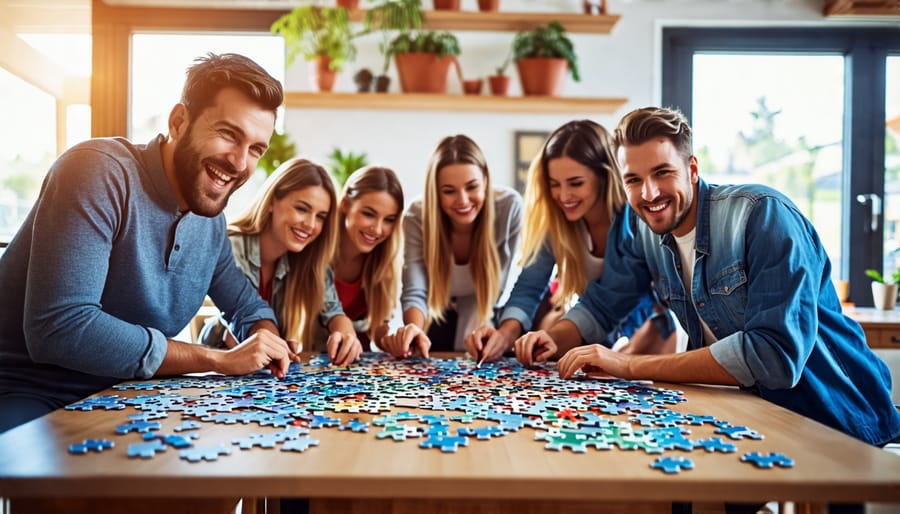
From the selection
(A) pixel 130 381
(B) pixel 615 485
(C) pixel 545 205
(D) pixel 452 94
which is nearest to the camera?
(B) pixel 615 485

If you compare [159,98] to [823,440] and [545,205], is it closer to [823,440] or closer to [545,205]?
[545,205]

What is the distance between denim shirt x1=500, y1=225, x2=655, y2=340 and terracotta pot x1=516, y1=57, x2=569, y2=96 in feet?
7.08

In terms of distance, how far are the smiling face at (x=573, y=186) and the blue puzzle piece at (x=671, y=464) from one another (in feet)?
5.58

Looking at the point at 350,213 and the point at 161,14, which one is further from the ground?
the point at 161,14

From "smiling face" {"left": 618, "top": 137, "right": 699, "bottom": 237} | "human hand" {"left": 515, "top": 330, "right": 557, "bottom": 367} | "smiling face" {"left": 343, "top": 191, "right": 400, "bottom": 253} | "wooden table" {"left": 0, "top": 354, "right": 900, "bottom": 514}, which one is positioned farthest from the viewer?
"smiling face" {"left": 343, "top": 191, "right": 400, "bottom": 253}

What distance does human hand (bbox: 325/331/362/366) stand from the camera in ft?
7.57

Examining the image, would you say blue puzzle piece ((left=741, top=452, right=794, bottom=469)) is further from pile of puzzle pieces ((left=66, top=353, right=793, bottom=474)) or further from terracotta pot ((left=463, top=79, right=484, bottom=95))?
terracotta pot ((left=463, top=79, right=484, bottom=95))

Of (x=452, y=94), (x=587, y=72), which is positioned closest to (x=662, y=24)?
(x=587, y=72)

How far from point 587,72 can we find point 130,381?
409 centimetres

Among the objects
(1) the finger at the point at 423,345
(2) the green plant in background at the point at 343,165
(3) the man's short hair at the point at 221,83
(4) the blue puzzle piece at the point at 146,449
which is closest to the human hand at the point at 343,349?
(1) the finger at the point at 423,345

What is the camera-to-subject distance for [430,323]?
3486 mm

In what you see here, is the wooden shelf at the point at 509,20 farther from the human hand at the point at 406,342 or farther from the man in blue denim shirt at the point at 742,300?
the human hand at the point at 406,342

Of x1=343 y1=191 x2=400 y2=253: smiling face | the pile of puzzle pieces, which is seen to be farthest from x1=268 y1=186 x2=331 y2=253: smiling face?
the pile of puzzle pieces

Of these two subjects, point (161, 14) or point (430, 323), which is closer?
point (430, 323)
